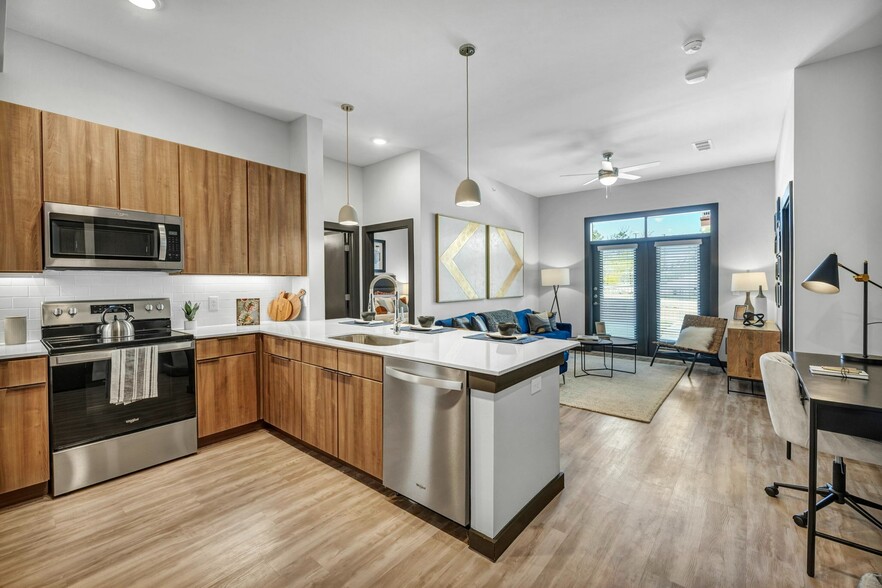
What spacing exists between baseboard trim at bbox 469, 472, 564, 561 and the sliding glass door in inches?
204

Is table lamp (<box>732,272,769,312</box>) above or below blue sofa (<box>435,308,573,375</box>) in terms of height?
above

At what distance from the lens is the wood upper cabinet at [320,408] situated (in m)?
2.72

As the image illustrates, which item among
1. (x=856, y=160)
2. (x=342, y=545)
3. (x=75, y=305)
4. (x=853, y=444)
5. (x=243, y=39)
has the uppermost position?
(x=243, y=39)

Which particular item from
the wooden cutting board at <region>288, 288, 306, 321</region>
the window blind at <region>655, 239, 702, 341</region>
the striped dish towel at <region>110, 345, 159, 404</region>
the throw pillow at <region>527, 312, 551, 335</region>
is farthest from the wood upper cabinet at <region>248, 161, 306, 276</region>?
the window blind at <region>655, 239, 702, 341</region>

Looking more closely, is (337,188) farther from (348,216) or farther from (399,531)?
(399,531)

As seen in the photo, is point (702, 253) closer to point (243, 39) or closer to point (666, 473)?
point (666, 473)

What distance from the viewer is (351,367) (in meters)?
2.55

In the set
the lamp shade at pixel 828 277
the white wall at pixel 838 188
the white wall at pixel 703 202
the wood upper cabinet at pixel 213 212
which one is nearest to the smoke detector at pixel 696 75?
the white wall at pixel 838 188

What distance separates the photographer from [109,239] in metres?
2.77

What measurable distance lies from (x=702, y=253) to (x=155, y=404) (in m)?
7.15

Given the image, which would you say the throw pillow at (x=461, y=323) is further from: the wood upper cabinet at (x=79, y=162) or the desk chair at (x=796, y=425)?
the wood upper cabinet at (x=79, y=162)

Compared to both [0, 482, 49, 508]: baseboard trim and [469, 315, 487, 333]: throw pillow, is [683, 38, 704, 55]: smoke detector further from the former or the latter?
[0, 482, 49, 508]: baseboard trim

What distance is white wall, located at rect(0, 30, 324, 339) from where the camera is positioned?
268 cm

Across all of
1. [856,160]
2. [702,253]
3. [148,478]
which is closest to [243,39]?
[148,478]
